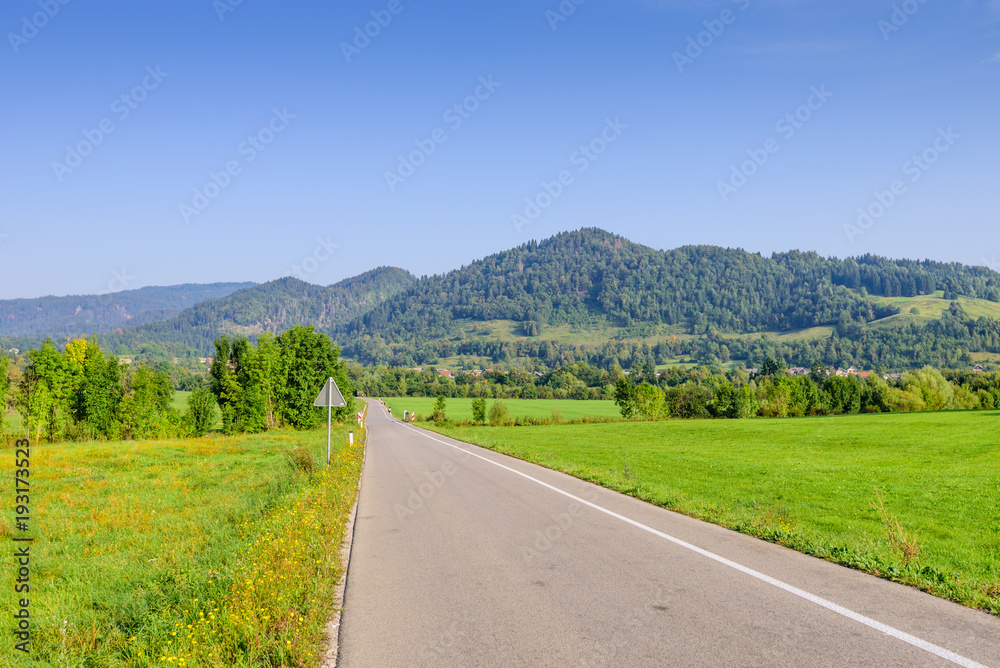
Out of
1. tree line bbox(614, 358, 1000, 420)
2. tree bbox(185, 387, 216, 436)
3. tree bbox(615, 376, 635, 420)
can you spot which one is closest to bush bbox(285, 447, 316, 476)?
tree bbox(185, 387, 216, 436)

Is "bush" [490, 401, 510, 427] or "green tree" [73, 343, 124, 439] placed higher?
"green tree" [73, 343, 124, 439]

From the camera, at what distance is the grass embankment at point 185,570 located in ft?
18.0

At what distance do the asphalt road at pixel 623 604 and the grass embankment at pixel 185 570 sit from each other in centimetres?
66

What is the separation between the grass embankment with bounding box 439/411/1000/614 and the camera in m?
8.35

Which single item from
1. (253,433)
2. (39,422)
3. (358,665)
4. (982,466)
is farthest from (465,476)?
(39,422)

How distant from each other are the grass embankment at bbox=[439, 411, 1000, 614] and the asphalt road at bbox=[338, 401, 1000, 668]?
→ 0.91m

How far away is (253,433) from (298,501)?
46107mm

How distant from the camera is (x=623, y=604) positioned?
247 inches

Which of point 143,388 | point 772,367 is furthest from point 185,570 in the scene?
point 772,367

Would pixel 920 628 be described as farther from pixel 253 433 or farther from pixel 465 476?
pixel 253 433

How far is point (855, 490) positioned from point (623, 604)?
17944 millimetres

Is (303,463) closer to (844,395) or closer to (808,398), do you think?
(808,398)

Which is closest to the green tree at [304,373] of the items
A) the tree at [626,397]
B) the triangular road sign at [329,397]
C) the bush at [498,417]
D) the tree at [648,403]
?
the bush at [498,417]

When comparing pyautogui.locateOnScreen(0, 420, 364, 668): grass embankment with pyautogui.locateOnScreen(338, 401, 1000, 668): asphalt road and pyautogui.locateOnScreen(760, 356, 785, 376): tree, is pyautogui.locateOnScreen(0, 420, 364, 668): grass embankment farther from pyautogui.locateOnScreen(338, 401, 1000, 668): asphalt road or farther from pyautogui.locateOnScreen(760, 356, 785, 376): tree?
pyautogui.locateOnScreen(760, 356, 785, 376): tree
